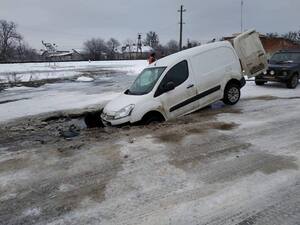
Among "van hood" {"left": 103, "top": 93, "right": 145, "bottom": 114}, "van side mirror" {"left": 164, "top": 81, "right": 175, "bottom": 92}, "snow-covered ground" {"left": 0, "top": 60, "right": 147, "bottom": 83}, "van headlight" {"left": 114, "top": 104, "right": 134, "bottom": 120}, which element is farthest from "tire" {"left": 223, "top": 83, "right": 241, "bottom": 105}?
"snow-covered ground" {"left": 0, "top": 60, "right": 147, "bottom": 83}

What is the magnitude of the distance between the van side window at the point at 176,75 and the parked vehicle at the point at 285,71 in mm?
6663

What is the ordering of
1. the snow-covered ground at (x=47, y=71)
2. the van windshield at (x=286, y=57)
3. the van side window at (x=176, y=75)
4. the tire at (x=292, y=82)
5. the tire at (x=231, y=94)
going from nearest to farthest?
1. the van side window at (x=176, y=75)
2. the tire at (x=231, y=94)
3. the tire at (x=292, y=82)
4. the van windshield at (x=286, y=57)
5. the snow-covered ground at (x=47, y=71)

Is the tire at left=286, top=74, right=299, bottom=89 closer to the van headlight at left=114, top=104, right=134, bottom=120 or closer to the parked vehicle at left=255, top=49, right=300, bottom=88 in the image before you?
the parked vehicle at left=255, top=49, right=300, bottom=88

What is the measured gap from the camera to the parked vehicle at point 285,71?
13.7m

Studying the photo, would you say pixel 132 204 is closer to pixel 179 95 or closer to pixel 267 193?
pixel 267 193

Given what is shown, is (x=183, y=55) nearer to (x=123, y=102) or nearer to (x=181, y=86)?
(x=181, y=86)

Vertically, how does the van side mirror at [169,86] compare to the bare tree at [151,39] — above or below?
below

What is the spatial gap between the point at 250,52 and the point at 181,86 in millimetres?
4056

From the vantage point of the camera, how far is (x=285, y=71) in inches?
542

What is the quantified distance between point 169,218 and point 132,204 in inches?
23.7

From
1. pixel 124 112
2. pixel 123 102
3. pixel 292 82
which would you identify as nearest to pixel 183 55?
pixel 123 102

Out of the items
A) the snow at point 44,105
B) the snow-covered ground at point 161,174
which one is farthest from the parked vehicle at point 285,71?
Answer: the snow at point 44,105

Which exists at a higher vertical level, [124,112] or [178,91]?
[178,91]

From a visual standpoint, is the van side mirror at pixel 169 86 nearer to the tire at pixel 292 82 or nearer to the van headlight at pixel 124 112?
the van headlight at pixel 124 112
